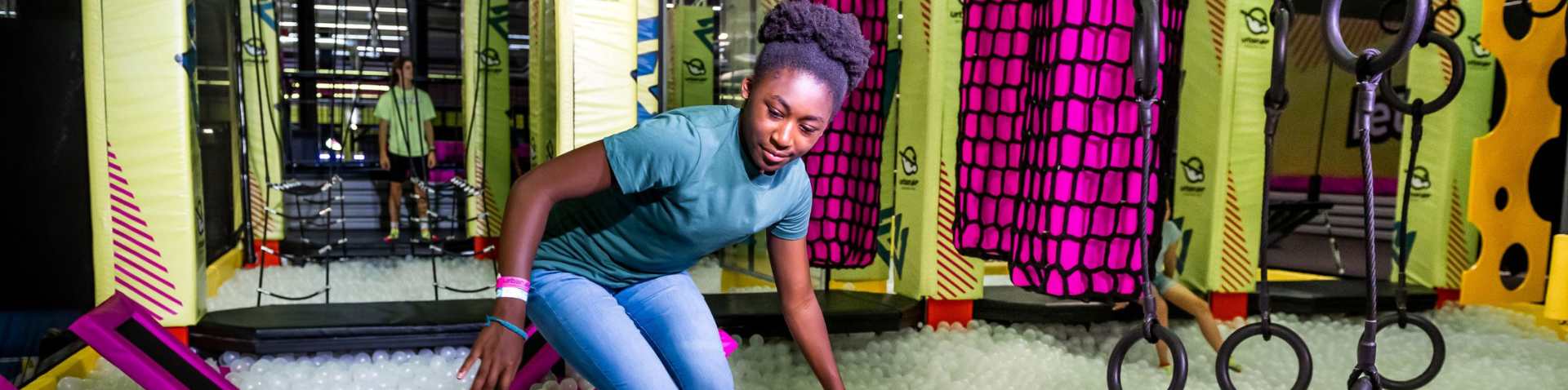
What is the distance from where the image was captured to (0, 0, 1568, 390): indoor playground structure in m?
2.25

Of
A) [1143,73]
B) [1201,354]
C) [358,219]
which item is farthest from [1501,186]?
[358,219]

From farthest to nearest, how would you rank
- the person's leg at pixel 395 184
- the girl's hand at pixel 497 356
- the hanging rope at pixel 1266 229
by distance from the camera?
the person's leg at pixel 395 184
the hanging rope at pixel 1266 229
the girl's hand at pixel 497 356

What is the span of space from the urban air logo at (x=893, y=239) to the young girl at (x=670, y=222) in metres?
2.25

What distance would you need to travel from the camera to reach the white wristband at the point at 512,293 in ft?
5.32

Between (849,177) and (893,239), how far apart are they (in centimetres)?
93

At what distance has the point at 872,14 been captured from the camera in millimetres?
A: 3707

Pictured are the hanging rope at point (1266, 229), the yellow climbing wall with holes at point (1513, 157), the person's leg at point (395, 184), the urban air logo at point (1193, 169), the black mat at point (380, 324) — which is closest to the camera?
the hanging rope at point (1266, 229)

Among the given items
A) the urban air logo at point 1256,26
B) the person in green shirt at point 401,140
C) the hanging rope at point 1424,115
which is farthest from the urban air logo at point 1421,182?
the person in green shirt at point 401,140

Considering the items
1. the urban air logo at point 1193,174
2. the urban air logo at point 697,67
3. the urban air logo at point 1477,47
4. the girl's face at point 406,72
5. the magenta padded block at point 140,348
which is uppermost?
the urban air logo at point 1477,47

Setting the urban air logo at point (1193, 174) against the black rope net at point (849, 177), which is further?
the urban air logo at point (1193, 174)

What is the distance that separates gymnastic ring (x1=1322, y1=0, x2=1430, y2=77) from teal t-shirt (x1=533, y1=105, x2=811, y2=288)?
91 centimetres

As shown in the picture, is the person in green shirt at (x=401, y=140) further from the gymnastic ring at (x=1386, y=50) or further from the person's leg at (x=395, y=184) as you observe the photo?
the gymnastic ring at (x=1386, y=50)

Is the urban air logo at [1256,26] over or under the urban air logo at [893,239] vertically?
over

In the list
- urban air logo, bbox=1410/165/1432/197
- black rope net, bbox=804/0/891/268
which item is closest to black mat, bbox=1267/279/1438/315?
urban air logo, bbox=1410/165/1432/197
